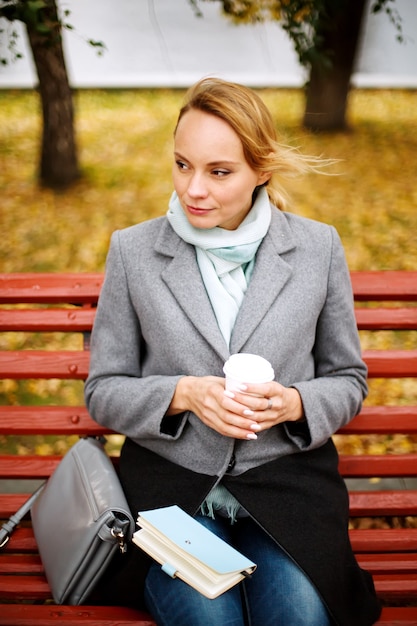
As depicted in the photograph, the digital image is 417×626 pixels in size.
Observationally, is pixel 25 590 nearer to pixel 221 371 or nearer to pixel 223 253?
pixel 221 371

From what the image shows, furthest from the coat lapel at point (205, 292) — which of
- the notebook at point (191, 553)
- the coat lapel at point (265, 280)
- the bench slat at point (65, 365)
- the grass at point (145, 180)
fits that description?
the grass at point (145, 180)

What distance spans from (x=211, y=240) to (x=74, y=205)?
435cm

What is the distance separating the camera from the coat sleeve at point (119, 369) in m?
2.13

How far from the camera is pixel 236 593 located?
6.37 feet

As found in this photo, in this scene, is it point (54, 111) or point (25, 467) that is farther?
point (54, 111)

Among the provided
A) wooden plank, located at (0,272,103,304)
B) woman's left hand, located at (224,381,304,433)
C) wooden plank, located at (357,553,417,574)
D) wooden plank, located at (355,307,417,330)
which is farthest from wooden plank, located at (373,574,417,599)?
wooden plank, located at (0,272,103,304)

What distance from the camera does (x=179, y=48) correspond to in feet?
26.2

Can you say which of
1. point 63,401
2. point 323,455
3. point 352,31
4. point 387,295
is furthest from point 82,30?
point 323,455

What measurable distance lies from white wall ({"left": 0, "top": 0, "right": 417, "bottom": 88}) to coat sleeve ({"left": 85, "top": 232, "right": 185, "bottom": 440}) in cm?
618

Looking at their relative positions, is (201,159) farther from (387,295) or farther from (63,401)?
(63,401)

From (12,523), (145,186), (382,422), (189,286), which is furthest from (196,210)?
(145,186)

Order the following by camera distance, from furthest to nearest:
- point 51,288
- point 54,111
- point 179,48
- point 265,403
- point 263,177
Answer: point 179,48, point 54,111, point 51,288, point 263,177, point 265,403

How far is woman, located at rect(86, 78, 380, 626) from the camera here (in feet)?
6.44

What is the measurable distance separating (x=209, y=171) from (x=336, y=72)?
17.1 feet
